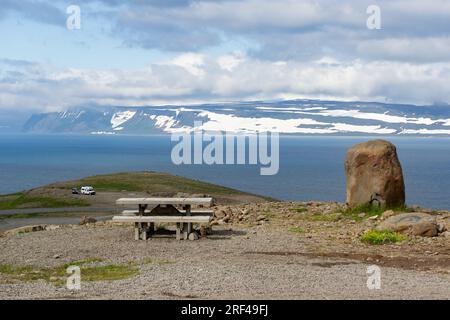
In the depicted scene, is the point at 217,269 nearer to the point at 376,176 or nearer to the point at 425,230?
the point at 425,230

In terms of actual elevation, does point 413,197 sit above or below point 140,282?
below

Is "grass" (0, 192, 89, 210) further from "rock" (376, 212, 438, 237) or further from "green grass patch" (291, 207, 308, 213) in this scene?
"rock" (376, 212, 438, 237)

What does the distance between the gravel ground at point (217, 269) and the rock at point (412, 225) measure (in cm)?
306

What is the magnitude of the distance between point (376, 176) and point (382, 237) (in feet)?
20.8

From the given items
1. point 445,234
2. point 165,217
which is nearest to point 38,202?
point 165,217

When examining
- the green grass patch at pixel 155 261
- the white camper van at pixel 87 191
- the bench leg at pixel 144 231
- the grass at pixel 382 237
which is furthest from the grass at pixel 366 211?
the white camper van at pixel 87 191

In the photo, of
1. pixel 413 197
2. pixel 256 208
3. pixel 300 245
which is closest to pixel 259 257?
pixel 300 245

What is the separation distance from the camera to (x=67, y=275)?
59.6 feet

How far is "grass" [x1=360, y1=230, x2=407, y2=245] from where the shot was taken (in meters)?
23.2

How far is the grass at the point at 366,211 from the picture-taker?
28.6 metres
